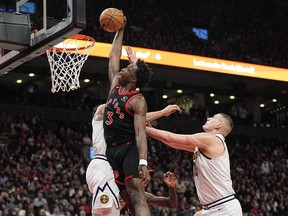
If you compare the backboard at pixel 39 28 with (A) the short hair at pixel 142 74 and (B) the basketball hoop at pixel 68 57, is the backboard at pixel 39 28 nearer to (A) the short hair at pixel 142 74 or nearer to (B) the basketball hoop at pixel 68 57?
(A) the short hair at pixel 142 74

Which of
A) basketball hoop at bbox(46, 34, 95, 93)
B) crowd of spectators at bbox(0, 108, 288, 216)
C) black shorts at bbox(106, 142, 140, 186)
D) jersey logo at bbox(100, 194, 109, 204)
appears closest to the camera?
black shorts at bbox(106, 142, 140, 186)

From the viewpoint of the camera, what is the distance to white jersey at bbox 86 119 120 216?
6.80 meters

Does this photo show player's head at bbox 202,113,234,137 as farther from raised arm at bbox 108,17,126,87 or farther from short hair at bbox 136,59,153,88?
raised arm at bbox 108,17,126,87

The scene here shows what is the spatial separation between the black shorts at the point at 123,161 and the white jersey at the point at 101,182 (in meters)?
0.17

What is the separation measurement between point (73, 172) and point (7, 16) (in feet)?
38.1

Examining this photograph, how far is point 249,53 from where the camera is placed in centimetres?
2844

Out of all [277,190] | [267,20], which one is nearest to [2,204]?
[277,190]

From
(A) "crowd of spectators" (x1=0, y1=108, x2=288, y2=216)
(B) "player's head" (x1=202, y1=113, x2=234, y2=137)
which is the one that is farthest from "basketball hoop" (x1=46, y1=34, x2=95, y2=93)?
(A) "crowd of spectators" (x1=0, y1=108, x2=288, y2=216)

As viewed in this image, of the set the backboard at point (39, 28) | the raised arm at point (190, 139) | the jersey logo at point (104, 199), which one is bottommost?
the jersey logo at point (104, 199)

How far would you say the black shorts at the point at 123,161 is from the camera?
21.2ft

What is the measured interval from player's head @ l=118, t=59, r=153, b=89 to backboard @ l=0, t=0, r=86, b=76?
2.26 feet

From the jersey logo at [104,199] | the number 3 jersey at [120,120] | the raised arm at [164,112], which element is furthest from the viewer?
the raised arm at [164,112]

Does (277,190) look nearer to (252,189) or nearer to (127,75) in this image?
(252,189)

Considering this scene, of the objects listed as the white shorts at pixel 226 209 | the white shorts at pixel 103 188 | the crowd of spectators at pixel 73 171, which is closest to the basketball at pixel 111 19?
the white shorts at pixel 103 188
